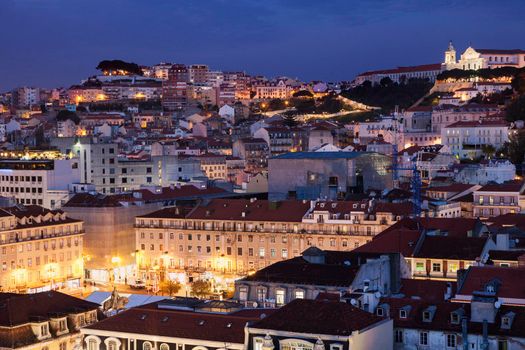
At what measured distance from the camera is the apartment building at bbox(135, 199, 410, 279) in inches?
2488

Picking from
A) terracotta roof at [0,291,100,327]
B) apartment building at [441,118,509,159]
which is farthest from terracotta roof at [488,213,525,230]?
apartment building at [441,118,509,159]

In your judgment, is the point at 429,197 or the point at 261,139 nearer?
the point at 429,197

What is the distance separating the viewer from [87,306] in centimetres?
3831

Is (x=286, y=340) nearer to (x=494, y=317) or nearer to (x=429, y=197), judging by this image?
Result: (x=494, y=317)

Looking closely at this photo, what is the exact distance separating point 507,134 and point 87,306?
78743 mm

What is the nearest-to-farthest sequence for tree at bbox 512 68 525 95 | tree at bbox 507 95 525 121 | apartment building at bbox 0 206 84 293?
apartment building at bbox 0 206 84 293, tree at bbox 507 95 525 121, tree at bbox 512 68 525 95

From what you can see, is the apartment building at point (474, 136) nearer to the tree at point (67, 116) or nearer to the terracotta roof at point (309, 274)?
the terracotta roof at point (309, 274)

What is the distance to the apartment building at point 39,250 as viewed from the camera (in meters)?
60.8

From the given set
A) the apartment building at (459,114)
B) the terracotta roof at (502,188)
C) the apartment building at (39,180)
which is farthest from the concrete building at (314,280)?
the apartment building at (459,114)

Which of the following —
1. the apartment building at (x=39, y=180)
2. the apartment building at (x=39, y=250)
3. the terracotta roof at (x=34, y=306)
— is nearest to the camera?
the terracotta roof at (x=34, y=306)

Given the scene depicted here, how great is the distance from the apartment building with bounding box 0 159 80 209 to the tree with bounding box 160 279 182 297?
21.0 m

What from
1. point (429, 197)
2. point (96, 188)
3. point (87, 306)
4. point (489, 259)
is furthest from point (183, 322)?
point (96, 188)

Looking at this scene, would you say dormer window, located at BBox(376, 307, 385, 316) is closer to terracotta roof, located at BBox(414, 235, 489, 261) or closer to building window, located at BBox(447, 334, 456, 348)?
building window, located at BBox(447, 334, 456, 348)

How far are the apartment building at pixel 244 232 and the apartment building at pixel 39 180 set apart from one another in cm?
1591
